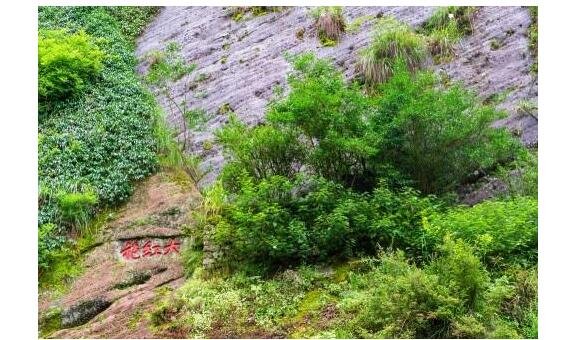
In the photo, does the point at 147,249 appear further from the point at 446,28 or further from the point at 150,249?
the point at 446,28

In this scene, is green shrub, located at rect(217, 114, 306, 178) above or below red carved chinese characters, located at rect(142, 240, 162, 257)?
above

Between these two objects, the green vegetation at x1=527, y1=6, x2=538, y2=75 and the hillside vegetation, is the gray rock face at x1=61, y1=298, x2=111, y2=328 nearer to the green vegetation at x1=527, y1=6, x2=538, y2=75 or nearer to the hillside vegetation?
the hillside vegetation

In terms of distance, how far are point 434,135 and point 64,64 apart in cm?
755

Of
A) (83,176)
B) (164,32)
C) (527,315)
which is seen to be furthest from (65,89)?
(527,315)

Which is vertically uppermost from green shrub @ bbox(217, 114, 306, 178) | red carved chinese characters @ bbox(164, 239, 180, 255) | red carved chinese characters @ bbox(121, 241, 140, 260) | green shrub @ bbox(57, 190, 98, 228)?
green shrub @ bbox(217, 114, 306, 178)

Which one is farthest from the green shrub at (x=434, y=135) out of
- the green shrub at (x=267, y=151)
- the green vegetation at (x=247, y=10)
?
the green vegetation at (x=247, y=10)

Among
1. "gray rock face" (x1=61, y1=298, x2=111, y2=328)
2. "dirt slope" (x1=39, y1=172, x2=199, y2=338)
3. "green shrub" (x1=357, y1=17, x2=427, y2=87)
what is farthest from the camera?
"green shrub" (x1=357, y1=17, x2=427, y2=87)

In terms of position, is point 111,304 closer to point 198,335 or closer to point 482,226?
point 198,335

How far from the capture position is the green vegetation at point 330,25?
42.2 feet

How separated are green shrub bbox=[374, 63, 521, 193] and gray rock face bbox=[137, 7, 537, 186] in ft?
4.44

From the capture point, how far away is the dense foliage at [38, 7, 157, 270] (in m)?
10.3

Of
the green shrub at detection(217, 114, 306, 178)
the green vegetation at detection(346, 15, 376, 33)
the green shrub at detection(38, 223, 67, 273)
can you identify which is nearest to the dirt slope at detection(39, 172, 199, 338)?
the green shrub at detection(38, 223, 67, 273)

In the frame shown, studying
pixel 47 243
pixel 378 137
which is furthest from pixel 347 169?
pixel 47 243

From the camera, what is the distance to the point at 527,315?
6.09 meters
